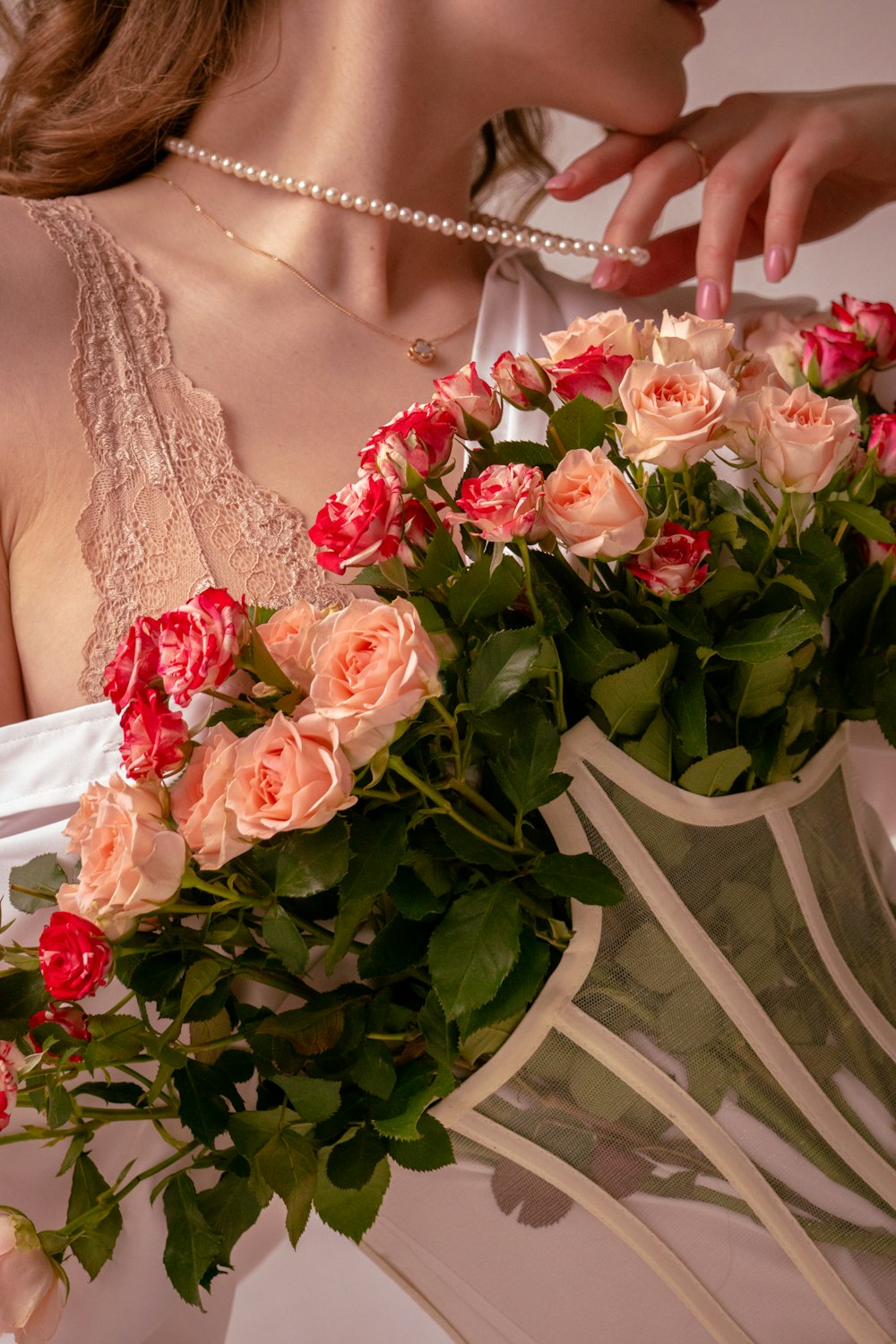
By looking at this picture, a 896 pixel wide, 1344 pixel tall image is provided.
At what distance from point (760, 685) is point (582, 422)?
0.47 feet

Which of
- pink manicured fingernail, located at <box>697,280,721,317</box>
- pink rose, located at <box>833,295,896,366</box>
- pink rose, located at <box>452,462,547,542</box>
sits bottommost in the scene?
pink manicured fingernail, located at <box>697,280,721,317</box>

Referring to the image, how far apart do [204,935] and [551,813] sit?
155 mm

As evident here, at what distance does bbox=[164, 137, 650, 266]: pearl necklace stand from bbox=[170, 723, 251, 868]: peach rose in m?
0.69

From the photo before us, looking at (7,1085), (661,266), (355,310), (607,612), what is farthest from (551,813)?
(661,266)

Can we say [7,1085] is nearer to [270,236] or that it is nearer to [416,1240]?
[416,1240]

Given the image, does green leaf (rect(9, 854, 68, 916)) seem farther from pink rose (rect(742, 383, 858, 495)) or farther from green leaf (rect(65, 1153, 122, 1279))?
pink rose (rect(742, 383, 858, 495))

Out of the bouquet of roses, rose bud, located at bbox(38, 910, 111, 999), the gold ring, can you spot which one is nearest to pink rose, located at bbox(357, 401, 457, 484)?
the bouquet of roses

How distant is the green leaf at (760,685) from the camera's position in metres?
0.53

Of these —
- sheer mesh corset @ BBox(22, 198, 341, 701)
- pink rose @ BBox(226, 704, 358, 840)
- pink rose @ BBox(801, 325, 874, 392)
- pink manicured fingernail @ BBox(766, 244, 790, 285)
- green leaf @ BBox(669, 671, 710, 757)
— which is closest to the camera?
pink rose @ BBox(226, 704, 358, 840)

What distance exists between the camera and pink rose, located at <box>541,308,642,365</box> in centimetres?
56

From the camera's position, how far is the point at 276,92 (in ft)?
3.30

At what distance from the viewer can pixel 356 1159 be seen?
1.60ft

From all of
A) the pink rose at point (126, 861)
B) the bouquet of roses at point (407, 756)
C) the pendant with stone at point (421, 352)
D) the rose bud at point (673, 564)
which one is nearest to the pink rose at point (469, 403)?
the bouquet of roses at point (407, 756)

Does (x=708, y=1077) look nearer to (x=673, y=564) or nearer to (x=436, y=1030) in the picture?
(x=436, y=1030)
